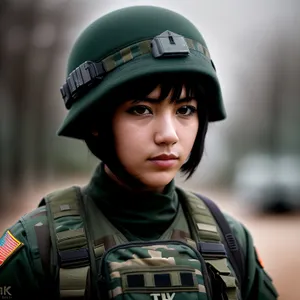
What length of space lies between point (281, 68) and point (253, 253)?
19780 millimetres

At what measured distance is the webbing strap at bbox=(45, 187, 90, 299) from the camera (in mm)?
2160

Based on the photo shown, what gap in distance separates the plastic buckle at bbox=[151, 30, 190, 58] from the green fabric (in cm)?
53

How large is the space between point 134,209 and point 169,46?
625 millimetres

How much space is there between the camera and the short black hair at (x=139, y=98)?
2.30 meters

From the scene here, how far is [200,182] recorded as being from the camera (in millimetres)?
34344

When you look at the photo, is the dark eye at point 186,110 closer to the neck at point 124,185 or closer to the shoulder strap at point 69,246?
the neck at point 124,185

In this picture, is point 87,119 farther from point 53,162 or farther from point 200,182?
point 200,182

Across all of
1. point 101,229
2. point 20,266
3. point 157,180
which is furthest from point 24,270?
point 157,180

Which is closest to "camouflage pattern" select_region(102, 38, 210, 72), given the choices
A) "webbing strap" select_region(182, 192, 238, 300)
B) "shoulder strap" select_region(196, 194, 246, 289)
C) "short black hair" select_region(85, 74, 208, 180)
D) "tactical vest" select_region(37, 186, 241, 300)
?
"short black hair" select_region(85, 74, 208, 180)

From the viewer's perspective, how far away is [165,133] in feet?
7.42

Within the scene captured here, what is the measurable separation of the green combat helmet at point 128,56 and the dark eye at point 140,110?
10 cm

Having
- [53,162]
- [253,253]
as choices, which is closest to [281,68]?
[53,162]

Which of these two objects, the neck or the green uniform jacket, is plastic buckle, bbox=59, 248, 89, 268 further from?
the neck

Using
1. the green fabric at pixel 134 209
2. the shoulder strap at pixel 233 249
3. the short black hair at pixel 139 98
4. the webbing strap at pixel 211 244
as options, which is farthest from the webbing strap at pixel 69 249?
the shoulder strap at pixel 233 249
